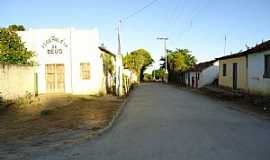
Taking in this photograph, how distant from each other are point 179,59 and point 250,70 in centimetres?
5202

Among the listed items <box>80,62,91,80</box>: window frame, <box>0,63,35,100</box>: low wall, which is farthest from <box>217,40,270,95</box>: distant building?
<box>0,63,35,100</box>: low wall

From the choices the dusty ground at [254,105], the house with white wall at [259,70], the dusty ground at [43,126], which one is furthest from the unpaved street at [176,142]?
the house with white wall at [259,70]

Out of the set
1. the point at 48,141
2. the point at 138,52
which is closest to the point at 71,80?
the point at 48,141

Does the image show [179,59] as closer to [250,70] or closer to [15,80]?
[250,70]

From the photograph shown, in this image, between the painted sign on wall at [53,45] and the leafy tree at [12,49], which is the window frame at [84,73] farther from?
the leafy tree at [12,49]

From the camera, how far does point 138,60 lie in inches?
3361

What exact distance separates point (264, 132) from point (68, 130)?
5952mm

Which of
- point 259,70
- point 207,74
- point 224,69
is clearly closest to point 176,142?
point 259,70

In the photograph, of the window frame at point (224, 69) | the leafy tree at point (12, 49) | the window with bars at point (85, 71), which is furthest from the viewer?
the window frame at point (224, 69)

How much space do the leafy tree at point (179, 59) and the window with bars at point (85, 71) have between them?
5079cm

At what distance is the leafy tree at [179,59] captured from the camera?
253 ft

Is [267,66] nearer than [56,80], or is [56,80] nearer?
[267,66]

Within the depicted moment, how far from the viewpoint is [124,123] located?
1278 cm

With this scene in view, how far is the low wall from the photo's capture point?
60.5 feet
